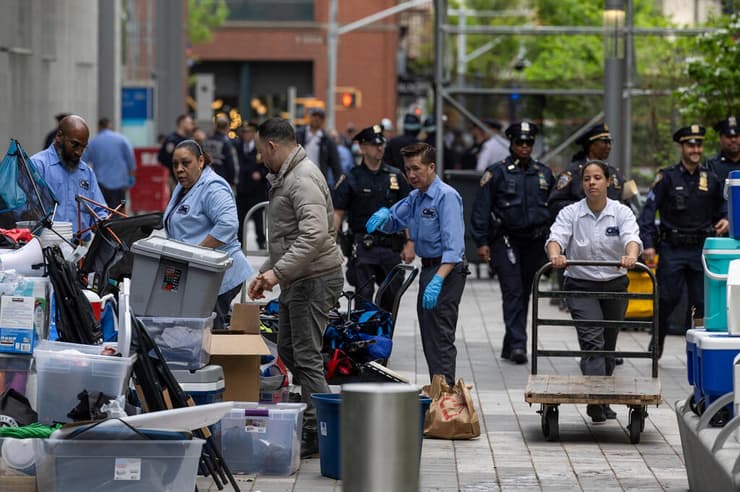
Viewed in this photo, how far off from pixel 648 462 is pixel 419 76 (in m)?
75.9

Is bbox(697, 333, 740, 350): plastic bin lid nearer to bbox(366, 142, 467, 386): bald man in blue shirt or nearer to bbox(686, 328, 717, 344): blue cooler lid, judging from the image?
bbox(686, 328, 717, 344): blue cooler lid

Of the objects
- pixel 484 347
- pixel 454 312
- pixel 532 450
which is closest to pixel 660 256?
pixel 484 347

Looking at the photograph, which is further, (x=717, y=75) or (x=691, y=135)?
(x=717, y=75)

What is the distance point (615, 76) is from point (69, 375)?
1088 centimetres

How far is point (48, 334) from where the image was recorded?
27.0ft

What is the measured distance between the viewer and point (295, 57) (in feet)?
235

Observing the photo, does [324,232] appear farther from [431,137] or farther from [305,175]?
[431,137]

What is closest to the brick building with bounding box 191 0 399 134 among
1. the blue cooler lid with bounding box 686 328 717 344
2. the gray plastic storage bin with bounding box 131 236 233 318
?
the gray plastic storage bin with bounding box 131 236 233 318

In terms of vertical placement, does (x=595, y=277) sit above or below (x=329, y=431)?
above

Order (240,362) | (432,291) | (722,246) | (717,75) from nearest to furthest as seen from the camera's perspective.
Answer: (722,246) < (240,362) < (432,291) < (717,75)

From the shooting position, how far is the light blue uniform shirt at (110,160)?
22.7 m

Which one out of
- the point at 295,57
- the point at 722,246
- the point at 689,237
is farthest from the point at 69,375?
the point at 295,57

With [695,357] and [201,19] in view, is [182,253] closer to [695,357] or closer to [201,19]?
[695,357]

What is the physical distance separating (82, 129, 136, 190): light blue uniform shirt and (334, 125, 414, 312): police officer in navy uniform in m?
9.79
